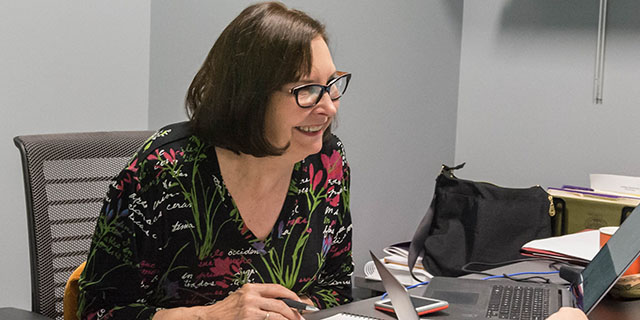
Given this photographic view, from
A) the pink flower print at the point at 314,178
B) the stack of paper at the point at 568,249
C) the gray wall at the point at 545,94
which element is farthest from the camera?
the gray wall at the point at 545,94

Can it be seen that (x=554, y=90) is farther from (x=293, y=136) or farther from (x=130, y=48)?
(x=293, y=136)

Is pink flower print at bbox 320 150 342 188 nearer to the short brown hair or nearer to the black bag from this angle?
the short brown hair

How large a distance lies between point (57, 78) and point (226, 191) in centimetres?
95

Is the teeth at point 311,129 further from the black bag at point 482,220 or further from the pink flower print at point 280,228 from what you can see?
the black bag at point 482,220

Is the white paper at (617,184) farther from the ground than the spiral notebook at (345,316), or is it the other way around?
the white paper at (617,184)

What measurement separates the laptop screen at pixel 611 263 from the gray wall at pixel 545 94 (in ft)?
4.98

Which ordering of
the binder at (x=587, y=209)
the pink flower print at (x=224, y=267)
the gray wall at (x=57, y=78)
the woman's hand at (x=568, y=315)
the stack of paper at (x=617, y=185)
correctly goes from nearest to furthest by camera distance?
the woman's hand at (x=568, y=315) < the pink flower print at (x=224, y=267) < the gray wall at (x=57, y=78) < the binder at (x=587, y=209) < the stack of paper at (x=617, y=185)

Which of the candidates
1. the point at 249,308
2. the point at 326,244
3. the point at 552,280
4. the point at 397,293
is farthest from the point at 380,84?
the point at 397,293

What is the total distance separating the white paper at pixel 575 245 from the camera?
1755 mm

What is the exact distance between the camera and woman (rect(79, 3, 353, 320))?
4.15 ft

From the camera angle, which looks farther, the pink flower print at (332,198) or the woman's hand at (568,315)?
the pink flower print at (332,198)

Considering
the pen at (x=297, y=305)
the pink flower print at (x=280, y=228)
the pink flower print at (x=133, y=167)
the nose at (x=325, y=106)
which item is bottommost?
the pen at (x=297, y=305)

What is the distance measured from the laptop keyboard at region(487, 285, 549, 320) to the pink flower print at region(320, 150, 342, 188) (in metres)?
0.39

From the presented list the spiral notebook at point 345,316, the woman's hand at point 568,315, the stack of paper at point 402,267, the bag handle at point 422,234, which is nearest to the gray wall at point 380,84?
the stack of paper at point 402,267
